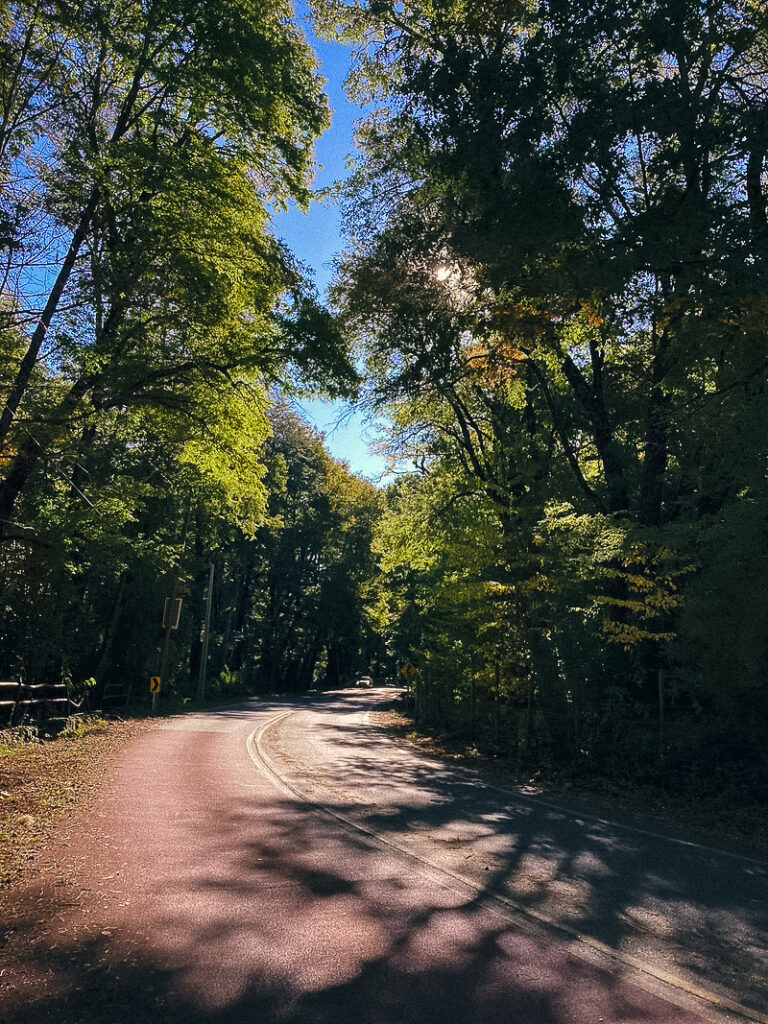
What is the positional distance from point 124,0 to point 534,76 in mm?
6490

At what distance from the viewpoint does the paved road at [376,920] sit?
376 cm

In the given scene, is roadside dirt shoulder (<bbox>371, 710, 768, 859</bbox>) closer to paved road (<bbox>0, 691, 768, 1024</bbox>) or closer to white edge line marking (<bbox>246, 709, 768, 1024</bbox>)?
paved road (<bbox>0, 691, 768, 1024</bbox>)

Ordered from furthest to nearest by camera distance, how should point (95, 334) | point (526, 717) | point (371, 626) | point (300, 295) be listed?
point (371, 626) < point (526, 717) < point (300, 295) < point (95, 334)

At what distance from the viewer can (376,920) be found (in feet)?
→ 16.2

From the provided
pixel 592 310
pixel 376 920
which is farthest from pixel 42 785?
pixel 592 310

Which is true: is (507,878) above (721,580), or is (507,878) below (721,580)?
below

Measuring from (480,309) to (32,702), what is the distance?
42.4ft

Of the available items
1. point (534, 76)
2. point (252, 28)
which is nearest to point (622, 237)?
point (534, 76)

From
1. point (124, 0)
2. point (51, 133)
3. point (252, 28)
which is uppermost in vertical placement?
point (252, 28)

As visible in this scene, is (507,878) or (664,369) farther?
(664,369)

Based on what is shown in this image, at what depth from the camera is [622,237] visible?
894 cm

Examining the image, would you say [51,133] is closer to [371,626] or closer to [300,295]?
[300,295]

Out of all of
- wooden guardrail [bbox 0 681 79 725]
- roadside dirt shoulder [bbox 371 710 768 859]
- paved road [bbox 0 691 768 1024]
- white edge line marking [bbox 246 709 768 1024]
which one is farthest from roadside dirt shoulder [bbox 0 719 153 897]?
roadside dirt shoulder [bbox 371 710 768 859]

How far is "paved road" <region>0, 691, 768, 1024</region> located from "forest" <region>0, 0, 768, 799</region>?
474 centimetres
